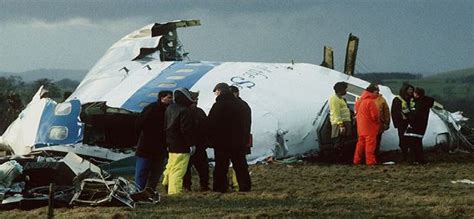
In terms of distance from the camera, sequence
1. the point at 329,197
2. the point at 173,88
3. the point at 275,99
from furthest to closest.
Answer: the point at 275,99, the point at 173,88, the point at 329,197

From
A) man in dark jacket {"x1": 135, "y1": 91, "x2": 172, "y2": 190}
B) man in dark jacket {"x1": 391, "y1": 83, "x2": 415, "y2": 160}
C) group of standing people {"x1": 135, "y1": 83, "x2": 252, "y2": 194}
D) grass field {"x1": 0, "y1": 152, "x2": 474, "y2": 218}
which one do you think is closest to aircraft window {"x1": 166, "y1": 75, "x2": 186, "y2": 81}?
grass field {"x1": 0, "y1": 152, "x2": 474, "y2": 218}

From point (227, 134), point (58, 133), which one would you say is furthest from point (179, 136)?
point (58, 133)

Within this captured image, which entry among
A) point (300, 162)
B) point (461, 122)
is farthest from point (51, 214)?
point (461, 122)

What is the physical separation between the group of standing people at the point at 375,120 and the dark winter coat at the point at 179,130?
5747mm

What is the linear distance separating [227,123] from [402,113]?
19.7 feet

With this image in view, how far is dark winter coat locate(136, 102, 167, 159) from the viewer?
44.9 feet

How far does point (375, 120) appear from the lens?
18.3m

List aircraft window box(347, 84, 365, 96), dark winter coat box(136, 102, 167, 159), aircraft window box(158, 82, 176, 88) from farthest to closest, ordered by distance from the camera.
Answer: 1. aircraft window box(347, 84, 365, 96)
2. aircraft window box(158, 82, 176, 88)
3. dark winter coat box(136, 102, 167, 159)

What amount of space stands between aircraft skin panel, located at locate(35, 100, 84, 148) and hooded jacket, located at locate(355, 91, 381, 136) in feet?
16.4

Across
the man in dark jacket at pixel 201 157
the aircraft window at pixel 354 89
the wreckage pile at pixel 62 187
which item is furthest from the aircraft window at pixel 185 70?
the wreckage pile at pixel 62 187

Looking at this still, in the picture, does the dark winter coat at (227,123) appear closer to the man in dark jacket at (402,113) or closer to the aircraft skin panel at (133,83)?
the aircraft skin panel at (133,83)

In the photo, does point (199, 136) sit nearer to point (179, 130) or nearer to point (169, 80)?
point (179, 130)

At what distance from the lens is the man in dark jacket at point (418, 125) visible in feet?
61.2

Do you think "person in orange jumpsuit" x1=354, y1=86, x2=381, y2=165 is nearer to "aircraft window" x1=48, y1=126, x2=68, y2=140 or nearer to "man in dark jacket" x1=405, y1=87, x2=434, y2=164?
"man in dark jacket" x1=405, y1=87, x2=434, y2=164
